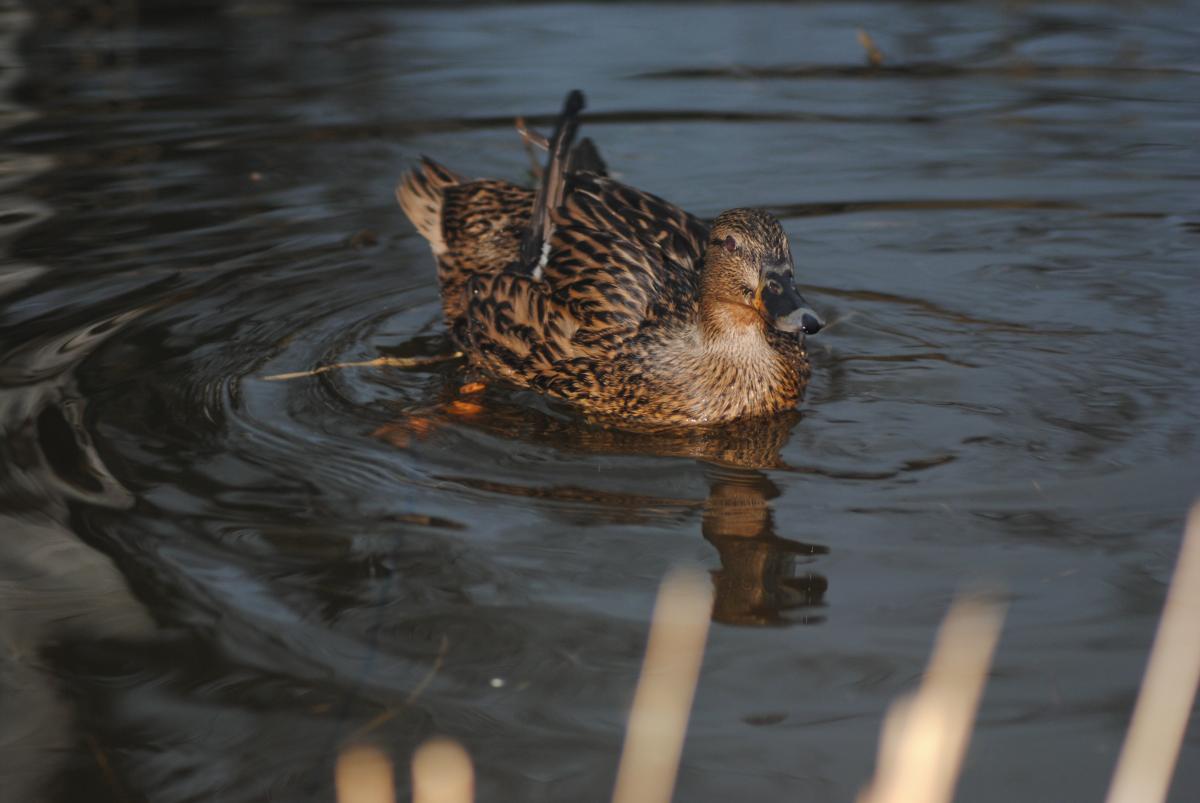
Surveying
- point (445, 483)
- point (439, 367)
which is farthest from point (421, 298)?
point (445, 483)

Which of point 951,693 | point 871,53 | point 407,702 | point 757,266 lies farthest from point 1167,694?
point 871,53

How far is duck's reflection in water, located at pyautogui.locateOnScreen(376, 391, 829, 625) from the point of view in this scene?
4.16 metres

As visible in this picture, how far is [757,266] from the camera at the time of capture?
5.31m

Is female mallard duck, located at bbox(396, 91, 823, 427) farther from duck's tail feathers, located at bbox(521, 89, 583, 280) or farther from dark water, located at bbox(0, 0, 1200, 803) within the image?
dark water, located at bbox(0, 0, 1200, 803)

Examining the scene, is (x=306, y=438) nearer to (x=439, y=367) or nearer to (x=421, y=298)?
(x=439, y=367)

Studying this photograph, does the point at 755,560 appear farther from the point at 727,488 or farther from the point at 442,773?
the point at 442,773

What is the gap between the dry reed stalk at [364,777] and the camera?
3.31 metres

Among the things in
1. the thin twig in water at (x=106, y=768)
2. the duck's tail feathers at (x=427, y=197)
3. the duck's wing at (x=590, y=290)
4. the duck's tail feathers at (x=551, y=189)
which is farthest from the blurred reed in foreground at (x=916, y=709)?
the duck's tail feathers at (x=427, y=197)

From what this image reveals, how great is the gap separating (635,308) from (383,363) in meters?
1.11

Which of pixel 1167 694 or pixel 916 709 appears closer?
pixel 916 709

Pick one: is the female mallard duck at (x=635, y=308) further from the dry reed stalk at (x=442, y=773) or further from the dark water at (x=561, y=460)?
the dry reed stalk at (x=442, y=773)

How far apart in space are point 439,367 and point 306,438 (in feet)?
3.76

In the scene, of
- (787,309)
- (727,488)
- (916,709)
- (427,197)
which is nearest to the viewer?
(916,709)

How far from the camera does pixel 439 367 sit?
20.9 feet
